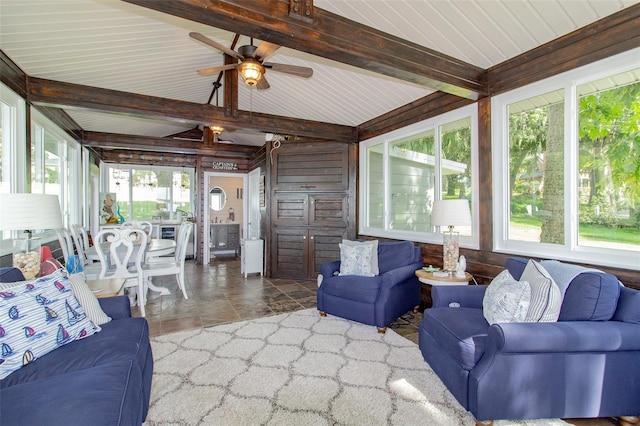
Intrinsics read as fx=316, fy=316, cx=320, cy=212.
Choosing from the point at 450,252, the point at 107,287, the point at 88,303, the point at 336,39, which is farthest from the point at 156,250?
the point at 450,252

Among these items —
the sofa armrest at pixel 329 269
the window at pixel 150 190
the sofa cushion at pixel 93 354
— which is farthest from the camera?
the window at pixel 150 190

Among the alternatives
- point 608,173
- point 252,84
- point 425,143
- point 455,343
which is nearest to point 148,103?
point 252,84

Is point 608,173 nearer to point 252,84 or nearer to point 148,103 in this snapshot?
point 252,84

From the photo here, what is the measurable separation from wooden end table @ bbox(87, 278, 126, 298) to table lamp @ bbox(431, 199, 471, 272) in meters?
2.94

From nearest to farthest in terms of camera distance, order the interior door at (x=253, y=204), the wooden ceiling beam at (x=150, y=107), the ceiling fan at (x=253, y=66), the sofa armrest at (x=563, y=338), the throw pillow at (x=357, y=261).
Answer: the sofa armrest at (x=563, y=338) → the ceiling fan at (x=253, y=66) → the wooden ceiling beam at (x=150, y=107) → the throw pillow at (x=357, y=261) → the interior door at (x=253, y=204)

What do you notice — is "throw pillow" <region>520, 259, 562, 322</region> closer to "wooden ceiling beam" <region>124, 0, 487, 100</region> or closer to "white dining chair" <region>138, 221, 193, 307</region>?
"wooden ceiling beam" <region>124, 0, 487, 100</region>

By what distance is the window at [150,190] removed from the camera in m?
7.54

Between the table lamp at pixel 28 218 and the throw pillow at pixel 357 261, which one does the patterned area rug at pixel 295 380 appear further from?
the table lamp at pixel 28 218

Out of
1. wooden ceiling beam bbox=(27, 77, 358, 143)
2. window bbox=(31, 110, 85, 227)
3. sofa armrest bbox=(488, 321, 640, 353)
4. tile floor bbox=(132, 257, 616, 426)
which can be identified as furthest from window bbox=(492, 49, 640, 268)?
window bbox=(31, 110, 85, 227)

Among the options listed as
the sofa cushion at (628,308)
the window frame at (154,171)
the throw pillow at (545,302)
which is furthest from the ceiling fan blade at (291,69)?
the window frame at (154,171)

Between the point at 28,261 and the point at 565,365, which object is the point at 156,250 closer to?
the point at 28,261

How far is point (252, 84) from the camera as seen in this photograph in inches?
120

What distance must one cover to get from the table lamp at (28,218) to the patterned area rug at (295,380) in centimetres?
117

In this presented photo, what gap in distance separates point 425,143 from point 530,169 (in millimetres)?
1449
